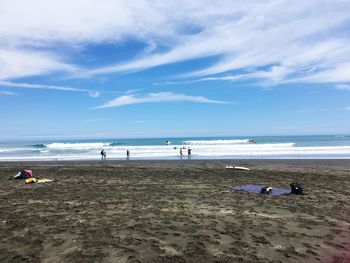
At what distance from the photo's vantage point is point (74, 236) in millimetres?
9062

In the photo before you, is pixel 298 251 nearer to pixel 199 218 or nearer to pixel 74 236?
pixel 199 218

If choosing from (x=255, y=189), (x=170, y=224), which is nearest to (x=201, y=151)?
(x=255, y=189)

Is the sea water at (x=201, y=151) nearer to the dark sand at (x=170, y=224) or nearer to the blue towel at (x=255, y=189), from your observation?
the blue towel at (x=255, y=189)

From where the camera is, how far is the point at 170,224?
1040cm

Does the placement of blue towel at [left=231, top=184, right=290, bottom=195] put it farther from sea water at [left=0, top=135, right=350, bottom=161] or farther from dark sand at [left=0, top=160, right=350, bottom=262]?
sea water at [left=0, top=135, right=350, bottom=161]

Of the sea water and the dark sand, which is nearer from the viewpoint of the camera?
the dark sand

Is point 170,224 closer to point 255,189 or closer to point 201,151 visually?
point 255,189

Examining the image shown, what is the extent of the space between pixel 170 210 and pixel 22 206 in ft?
17.0

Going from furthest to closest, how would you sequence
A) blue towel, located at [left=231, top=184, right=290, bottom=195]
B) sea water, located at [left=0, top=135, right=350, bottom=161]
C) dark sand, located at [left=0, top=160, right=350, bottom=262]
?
1. sea water, located at [left=0, top=135, right=350, bottom=161]
2. blue towel, located at [left=231, top=184, right=290, bottom=195]
3. dark sand, located at [left=0, top=160, right=350, bottom=262]

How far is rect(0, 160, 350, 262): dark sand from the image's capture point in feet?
26.1

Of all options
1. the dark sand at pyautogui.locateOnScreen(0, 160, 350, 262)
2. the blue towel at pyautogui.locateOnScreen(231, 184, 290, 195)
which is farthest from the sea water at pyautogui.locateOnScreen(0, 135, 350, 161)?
the dark sand at pyautogui.locateOnScreen(0, 160, 350, 262)

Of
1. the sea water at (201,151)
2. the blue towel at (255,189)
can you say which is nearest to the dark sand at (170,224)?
the blue towel at (255,189)

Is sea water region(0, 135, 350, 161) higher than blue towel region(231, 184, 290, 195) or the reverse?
higher

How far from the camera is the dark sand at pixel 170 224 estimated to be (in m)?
7.96
